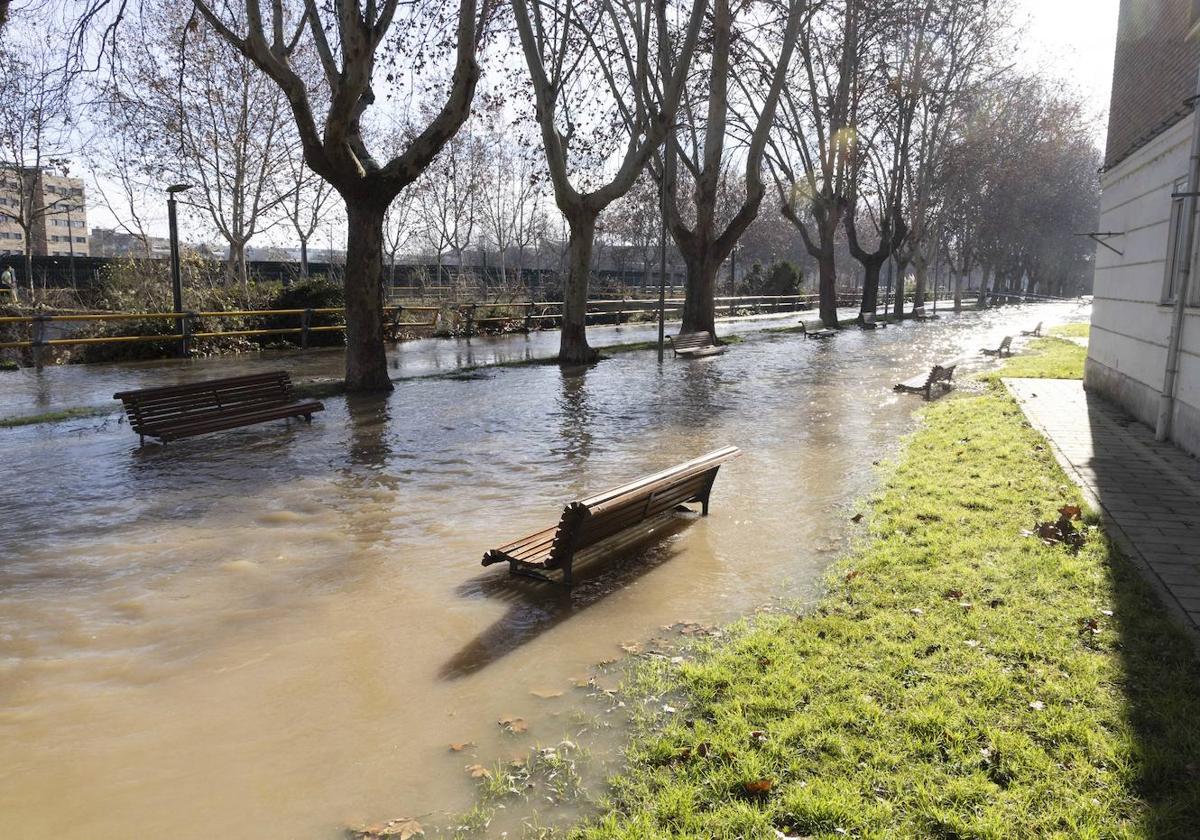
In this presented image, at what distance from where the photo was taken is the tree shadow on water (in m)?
4.38

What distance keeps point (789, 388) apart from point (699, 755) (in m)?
12.6

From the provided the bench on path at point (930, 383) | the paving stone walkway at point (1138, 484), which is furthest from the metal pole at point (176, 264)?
the paving stone walkway at point (1138, 484)

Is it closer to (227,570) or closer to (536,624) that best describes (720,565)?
(536,624)

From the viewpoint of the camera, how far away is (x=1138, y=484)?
23.3 feet

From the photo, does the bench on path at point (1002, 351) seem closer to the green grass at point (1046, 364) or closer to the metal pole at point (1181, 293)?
the green grass at point (1046, 364)

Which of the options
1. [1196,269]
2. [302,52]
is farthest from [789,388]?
[302,52]

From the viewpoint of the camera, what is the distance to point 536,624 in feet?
15.5

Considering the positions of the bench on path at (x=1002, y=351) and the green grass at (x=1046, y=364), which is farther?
the bench on path at (x=1002, y=351)

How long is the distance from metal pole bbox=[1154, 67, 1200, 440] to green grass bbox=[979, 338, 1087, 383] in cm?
576

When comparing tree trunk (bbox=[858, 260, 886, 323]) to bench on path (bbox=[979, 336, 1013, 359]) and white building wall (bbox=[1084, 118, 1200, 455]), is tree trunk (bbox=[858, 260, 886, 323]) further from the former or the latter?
white building wall (bbox=[1084, 118, 1200, 455])

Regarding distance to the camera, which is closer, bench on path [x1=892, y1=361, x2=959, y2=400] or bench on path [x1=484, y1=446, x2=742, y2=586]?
bench on path [x1=484, y1=446, x2=742, y2=586]

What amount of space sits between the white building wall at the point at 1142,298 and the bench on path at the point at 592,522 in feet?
19.4

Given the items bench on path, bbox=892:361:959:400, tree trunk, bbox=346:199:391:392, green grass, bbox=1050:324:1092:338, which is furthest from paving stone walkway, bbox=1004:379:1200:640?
green grass, bbox=1050:324:1092:338

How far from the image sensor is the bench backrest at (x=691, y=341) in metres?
20.2
